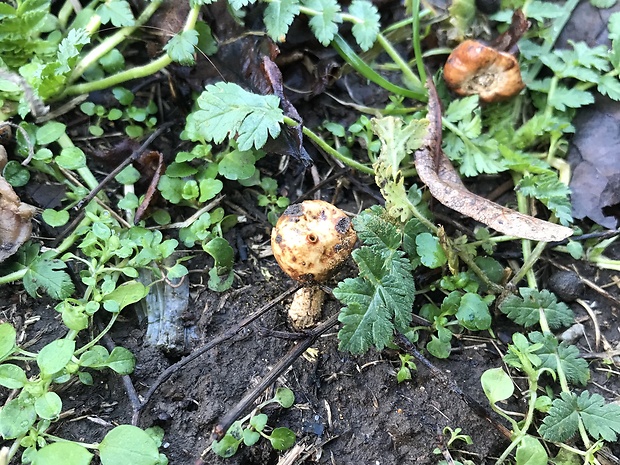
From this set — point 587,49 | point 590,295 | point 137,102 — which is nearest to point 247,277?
point 137,102

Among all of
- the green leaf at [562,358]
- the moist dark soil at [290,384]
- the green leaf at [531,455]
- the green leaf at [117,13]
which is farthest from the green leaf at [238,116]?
the green leaf at [531,455]

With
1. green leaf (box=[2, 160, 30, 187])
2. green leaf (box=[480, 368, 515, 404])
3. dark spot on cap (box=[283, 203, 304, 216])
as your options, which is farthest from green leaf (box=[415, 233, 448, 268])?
green leaf (box=[2, 160, 30, 187])

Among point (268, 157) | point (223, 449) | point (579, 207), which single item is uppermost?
point (268, 157)

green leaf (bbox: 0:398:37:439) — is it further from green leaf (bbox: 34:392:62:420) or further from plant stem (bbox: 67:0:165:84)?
plant stem (bbox: 67:0:165:84)

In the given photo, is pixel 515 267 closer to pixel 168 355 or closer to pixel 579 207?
pixel 579 207

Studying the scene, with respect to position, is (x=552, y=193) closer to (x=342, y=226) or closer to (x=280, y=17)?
(x=342, y=226)

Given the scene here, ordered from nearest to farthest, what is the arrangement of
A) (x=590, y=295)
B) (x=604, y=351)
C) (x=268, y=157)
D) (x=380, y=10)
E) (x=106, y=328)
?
(x=106, y=328)
(x=604, y=351)
(x=590, y=295)
(x=268, y=157)
(x=380, y=10)

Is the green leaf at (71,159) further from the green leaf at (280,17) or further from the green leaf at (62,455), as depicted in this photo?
the green leaf at (62,455)
